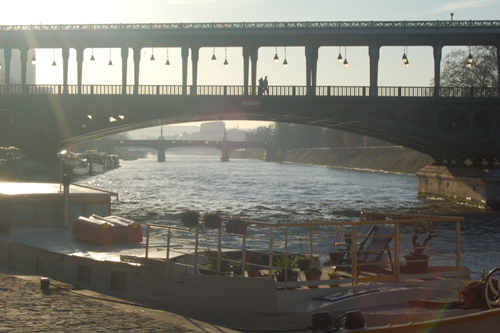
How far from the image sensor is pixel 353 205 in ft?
172

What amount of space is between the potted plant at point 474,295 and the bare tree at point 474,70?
259 feet

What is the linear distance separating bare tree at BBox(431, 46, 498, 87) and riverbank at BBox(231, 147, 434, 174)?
49.1 ft

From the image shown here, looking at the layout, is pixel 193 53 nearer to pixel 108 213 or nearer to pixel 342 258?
pixel 108 213

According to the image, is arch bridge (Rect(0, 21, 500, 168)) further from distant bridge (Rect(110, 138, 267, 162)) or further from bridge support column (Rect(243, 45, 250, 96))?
distant bridge (Rect(110, 138, 267, 162))

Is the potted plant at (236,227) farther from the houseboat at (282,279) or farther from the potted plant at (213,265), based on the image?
the potted plant at (213,265)

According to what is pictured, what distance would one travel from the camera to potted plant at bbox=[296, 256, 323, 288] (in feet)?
40.8

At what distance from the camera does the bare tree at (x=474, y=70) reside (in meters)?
85.5

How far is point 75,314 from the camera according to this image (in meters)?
11.9

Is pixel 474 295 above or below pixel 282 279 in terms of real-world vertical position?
above

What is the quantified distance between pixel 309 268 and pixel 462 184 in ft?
146

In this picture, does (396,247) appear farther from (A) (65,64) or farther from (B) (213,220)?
(A) (65,64)

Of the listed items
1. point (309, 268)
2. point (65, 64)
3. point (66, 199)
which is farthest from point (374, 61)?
point (309, 268)

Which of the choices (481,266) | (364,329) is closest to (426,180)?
(481,266)

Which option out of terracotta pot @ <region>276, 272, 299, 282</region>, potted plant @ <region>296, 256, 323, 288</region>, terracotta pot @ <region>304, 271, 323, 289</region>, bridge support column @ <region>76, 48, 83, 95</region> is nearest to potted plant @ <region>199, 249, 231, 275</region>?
terracotta pot @ <region>276, 272, 299, 282</region>
